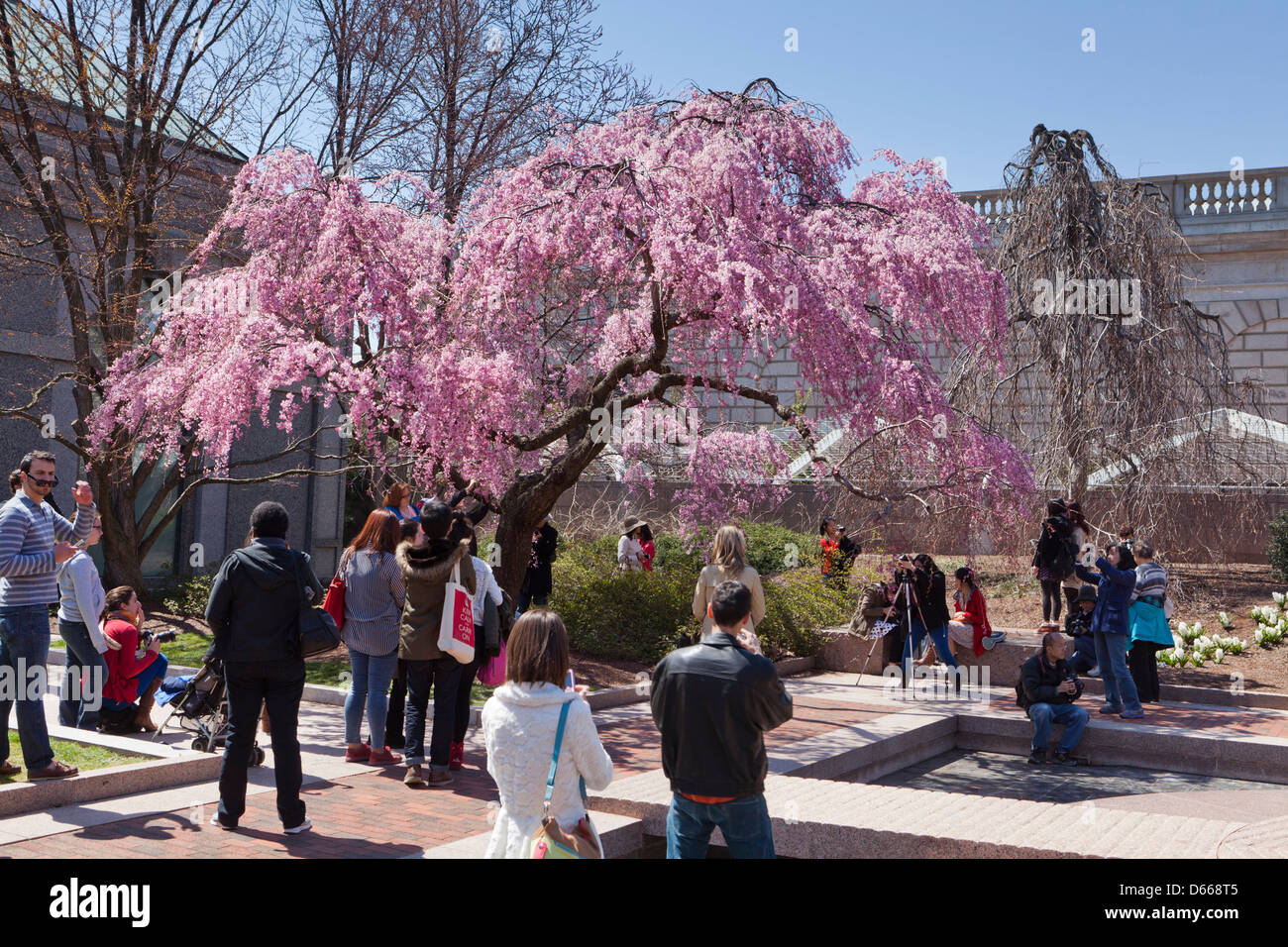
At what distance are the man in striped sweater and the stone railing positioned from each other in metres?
20.3

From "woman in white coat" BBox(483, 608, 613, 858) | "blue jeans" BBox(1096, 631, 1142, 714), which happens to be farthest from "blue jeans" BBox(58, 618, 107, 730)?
"blue jeans" BBox(1096, 631, 1142, 714)

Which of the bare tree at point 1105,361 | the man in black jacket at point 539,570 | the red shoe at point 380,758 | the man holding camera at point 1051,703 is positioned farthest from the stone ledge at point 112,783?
the bare tree at point 1105,361

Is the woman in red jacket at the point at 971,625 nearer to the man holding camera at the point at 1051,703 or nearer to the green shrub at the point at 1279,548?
the man holding camera at the point at 1051,703

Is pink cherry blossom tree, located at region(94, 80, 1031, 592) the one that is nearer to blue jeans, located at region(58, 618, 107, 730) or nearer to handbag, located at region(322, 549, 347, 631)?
handbag, located at region(322, 549, 347, 631)

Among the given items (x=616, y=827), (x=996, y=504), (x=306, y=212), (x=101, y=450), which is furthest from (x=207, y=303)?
(x=996, y=504)

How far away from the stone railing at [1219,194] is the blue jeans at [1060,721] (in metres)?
15.3

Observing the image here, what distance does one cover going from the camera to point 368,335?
1255cm

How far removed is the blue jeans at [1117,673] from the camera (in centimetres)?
1130

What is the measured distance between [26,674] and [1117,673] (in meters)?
9.52

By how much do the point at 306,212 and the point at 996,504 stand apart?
7856mm

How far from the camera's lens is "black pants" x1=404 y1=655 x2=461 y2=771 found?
7.70 metres

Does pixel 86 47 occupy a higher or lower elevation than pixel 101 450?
higher

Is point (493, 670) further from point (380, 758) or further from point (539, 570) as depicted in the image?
point (539, 570)
